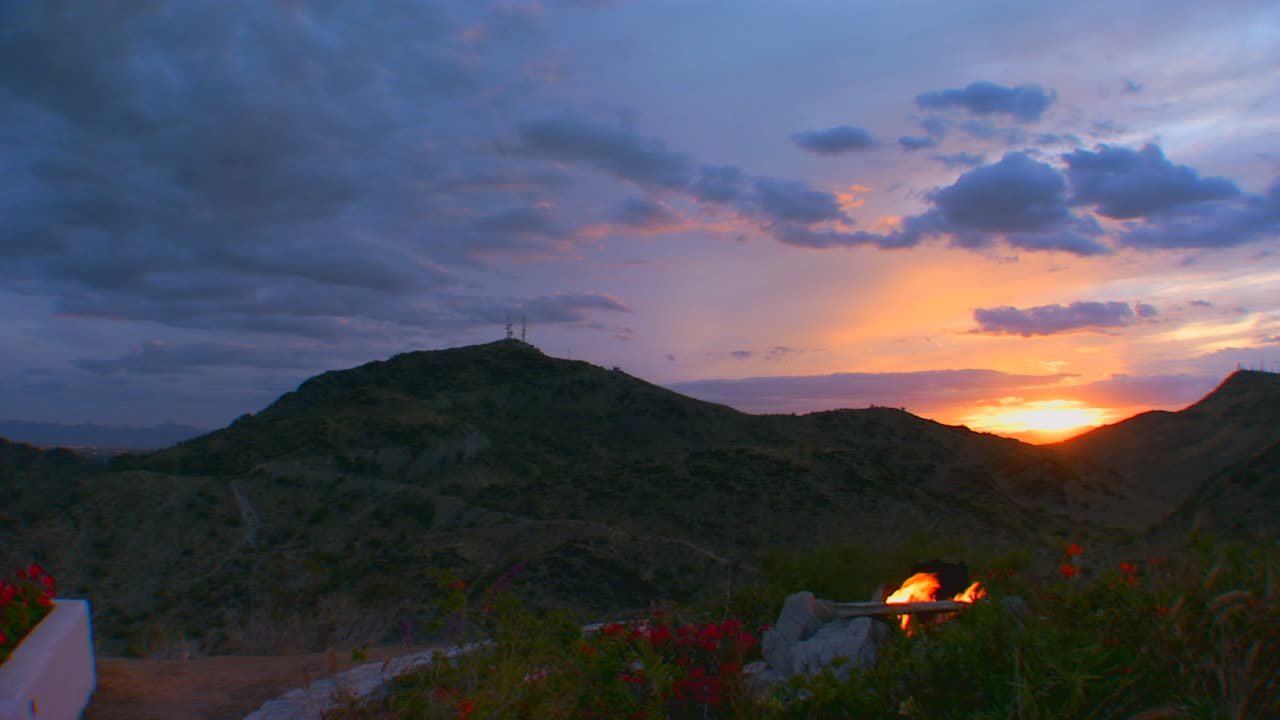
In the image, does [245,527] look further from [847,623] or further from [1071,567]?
[1071,567]

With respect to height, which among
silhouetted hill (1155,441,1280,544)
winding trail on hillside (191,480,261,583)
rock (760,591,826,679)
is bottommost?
winding trail on hillside (191,480,261,583)

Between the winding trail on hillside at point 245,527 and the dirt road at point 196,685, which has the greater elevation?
the dirt road at point 196,685

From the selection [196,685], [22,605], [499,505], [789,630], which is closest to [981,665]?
[789,630]

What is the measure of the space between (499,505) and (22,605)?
29.0 metres

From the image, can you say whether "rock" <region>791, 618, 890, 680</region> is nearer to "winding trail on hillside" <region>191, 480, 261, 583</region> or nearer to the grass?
the grass

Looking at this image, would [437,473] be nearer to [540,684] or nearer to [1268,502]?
[1268,502]

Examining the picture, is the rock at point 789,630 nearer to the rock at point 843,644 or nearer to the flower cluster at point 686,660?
the rock at point 843,644

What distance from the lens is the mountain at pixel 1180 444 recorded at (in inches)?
1657

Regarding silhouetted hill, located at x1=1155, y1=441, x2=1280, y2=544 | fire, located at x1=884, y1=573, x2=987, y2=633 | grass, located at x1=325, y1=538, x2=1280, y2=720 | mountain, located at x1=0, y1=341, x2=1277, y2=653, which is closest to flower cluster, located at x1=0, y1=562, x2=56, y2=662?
grass, located at x1=325, y1=538, x2=1280, y2=720

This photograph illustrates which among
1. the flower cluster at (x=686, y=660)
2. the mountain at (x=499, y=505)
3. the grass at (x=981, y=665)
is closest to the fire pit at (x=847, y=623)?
the flower cluster at (x=686, y=660)

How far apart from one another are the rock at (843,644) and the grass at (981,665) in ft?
1.84

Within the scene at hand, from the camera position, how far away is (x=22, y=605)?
6852 mm

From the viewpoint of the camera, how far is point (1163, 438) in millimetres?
50656

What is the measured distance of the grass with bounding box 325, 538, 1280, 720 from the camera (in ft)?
12.4
